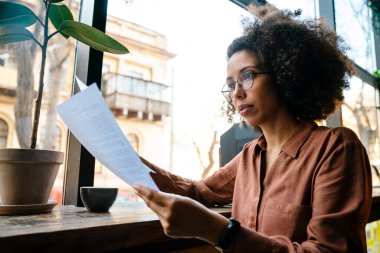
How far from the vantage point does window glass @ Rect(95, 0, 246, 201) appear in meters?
1.67

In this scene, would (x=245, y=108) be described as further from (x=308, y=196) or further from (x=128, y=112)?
(x=128, y=112)

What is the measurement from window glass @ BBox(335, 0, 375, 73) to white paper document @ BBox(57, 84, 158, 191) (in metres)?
3.82

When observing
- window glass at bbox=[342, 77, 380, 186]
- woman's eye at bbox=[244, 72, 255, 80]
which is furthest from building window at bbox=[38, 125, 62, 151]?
window glass at bbox=[342, 77, 380, 186]

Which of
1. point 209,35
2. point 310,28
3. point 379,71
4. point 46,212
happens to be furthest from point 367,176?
point 379,71

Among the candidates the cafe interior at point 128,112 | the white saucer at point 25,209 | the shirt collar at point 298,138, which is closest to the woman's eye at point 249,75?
the shirt collar at point 298,138

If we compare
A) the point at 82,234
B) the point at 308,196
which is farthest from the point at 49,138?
the point at 308,196

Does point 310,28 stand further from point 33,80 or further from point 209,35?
point 33,80

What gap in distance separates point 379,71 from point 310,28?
3724 mm

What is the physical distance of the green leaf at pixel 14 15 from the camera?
1001 millimetres

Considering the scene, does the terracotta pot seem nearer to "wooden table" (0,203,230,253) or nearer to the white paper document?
"wooden table" (0,203,230,253)

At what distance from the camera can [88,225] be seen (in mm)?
789

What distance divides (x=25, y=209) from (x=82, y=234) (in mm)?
309

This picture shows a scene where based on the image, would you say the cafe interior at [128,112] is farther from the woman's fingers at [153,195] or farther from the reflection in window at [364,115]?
the reflection in window at [364,115]

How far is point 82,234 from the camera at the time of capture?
75 centimetres
